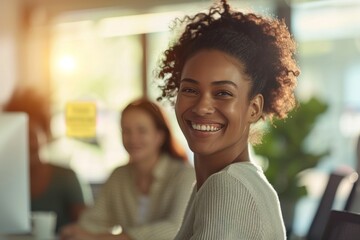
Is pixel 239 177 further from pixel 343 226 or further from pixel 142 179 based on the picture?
pixel 142 179

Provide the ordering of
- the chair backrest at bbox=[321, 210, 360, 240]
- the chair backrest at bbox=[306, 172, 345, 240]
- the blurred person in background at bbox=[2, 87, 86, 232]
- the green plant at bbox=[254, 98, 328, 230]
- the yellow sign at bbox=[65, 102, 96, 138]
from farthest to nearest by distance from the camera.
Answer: the yellow sign at bbox=[65, 102, 96, 138], the green plant at bbox=[254, 98, 328, 230], the blurred person in background at bbox=[2, 87, 86, 232], the chair backrest at bbox=[306, 172, 345, 240], the chair backrest at bbox=[321, 210, 360, 240]

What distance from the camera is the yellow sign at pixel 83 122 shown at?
6.53 meters

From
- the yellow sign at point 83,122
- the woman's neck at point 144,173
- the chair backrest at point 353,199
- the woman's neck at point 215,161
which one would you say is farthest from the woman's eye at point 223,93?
the yellow sign at point 83,122

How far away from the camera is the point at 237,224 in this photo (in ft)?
3.55

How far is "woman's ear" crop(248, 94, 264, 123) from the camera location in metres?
1.22

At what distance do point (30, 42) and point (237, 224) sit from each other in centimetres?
557

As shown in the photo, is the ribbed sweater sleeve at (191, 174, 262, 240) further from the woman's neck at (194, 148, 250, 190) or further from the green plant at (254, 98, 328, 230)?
the green plant at (254, 98, 328, 230)

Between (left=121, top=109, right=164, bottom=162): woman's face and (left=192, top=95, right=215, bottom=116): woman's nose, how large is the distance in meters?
1.98

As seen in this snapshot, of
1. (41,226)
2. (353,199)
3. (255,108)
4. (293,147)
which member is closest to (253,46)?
(255,108)

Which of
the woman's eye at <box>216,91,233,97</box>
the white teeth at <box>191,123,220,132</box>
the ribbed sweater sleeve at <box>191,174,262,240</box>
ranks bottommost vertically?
the ribbed sweater sleeve at <box>191,174,262,240</box>

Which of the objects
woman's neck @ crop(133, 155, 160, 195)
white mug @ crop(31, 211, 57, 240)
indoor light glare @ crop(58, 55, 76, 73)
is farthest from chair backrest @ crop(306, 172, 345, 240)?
indoor light glare @ crop(58, 55, 76, 73)

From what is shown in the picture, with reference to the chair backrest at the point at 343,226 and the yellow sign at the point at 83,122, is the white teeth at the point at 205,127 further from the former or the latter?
the yellow sign at the point at 83,122

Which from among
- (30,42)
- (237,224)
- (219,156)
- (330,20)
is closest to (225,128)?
(219,156)

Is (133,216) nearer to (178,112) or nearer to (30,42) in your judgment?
(178,112)
